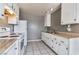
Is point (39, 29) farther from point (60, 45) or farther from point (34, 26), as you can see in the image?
point (60, 45)

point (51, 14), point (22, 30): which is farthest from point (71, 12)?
point (51, 14)

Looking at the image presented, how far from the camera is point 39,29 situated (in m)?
9.16

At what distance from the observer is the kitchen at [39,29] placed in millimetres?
2729

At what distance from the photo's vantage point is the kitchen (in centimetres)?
273

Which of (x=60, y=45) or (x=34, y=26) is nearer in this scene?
(x=60, y=45)

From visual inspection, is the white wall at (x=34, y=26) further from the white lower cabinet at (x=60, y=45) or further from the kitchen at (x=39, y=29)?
the white lower cabinet at (x=60, y=45)

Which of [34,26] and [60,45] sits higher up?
[34,26]

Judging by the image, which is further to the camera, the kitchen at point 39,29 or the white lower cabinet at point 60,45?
the white lower cabinet at point 60,45

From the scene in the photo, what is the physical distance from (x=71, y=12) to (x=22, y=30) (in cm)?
346

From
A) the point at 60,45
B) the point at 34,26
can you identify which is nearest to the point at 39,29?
the point at 34,26

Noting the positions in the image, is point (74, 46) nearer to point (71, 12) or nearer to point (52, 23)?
point (71, 12)

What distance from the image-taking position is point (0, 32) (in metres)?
3.19

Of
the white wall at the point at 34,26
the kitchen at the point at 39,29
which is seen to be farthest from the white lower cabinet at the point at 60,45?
the white wall at the point at 34,26

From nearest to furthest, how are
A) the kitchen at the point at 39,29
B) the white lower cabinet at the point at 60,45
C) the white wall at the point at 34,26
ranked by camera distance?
the kitchen at the point at 39,29 → the white lower cabinet at the point at 60,45 → the white wall at the point at 34,26
